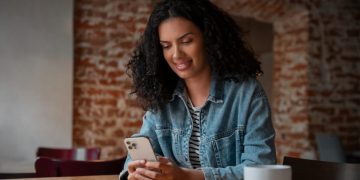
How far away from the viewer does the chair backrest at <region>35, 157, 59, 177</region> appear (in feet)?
7.74

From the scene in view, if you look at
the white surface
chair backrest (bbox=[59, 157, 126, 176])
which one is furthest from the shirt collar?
the white surface

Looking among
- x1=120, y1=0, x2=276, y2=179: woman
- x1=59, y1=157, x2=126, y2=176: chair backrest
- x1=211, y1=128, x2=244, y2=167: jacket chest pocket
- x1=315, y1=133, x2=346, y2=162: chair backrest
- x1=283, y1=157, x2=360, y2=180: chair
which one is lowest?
x1=315, y1=133, x2=346, y2=162: chair backrest

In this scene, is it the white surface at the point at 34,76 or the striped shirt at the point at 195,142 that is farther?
the white surface at the point at 34,76

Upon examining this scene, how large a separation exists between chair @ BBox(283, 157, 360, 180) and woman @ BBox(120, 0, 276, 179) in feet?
0.31

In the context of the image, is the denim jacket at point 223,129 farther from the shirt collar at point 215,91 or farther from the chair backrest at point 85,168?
the chair backrest at point 85,168

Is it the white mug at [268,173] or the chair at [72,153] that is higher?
the white mug at [268,173]

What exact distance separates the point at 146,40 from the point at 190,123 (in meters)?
0.33

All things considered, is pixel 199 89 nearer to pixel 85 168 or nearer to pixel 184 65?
pixel 184 65

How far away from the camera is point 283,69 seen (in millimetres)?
5172

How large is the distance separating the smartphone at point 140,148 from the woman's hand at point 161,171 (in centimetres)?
2

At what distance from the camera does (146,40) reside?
1.76m

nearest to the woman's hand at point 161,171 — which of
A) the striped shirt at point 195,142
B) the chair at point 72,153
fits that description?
the striped shirt at point 195,142

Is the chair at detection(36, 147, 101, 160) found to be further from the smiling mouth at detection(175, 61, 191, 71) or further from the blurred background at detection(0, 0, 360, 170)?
the smiling mouth at detection(175, 61, 191, 71)

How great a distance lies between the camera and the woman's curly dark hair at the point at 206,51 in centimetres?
164
